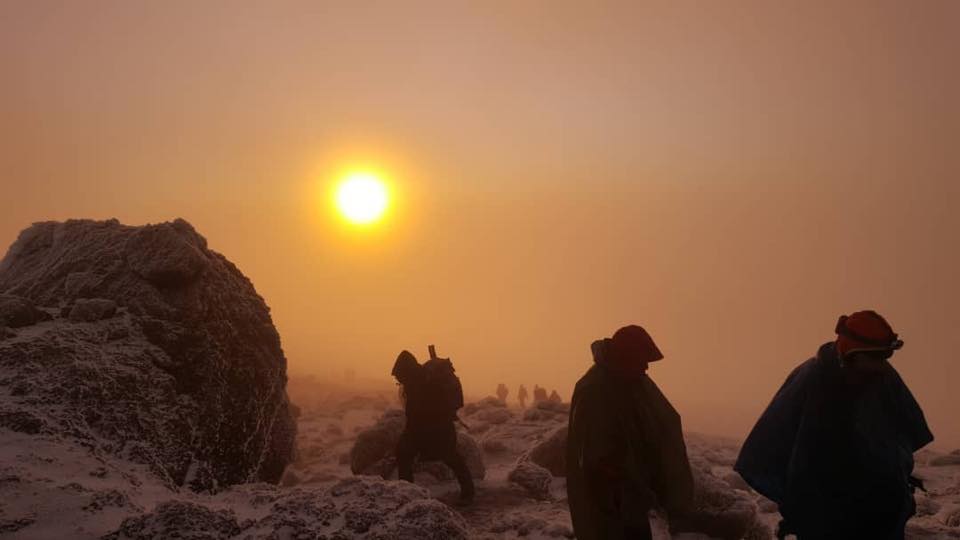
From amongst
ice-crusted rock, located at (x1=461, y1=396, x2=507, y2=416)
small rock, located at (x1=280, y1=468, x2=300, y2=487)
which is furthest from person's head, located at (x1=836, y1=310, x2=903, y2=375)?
ice-crusted rock, located at (x1=461, y1=396, x2=507, y2=416)

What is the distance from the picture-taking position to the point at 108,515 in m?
4.48

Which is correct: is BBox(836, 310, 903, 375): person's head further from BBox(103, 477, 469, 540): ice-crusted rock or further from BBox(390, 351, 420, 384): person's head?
BBox(390, 351, 420, 384): person's head

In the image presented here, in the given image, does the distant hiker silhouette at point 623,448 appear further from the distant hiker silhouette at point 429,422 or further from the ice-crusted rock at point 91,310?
the ice-crusted rock at point 91,310

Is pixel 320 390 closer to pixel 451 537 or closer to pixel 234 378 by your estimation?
pixel 234 378

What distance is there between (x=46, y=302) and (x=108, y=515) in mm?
4336

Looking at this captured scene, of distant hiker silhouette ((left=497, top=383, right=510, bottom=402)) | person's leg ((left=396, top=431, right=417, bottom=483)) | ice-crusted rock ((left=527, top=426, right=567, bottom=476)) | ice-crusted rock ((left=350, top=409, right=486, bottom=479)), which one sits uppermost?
person's leg ((left=396, top=431, right=417, bottom=483))

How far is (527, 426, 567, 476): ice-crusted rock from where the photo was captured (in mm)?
11054

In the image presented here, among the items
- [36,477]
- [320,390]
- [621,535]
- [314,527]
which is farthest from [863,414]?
[320,390]

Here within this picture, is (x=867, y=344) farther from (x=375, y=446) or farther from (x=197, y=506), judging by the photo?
(x=375, y=446)

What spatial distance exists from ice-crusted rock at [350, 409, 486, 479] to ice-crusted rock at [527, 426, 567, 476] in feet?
3.88

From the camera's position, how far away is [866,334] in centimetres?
378

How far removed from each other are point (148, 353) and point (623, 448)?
19.4 ft

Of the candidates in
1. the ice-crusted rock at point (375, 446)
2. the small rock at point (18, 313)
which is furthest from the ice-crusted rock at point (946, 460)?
the small rock at point (18, 313)

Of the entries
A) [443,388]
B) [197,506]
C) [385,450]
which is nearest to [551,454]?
[385,450]
